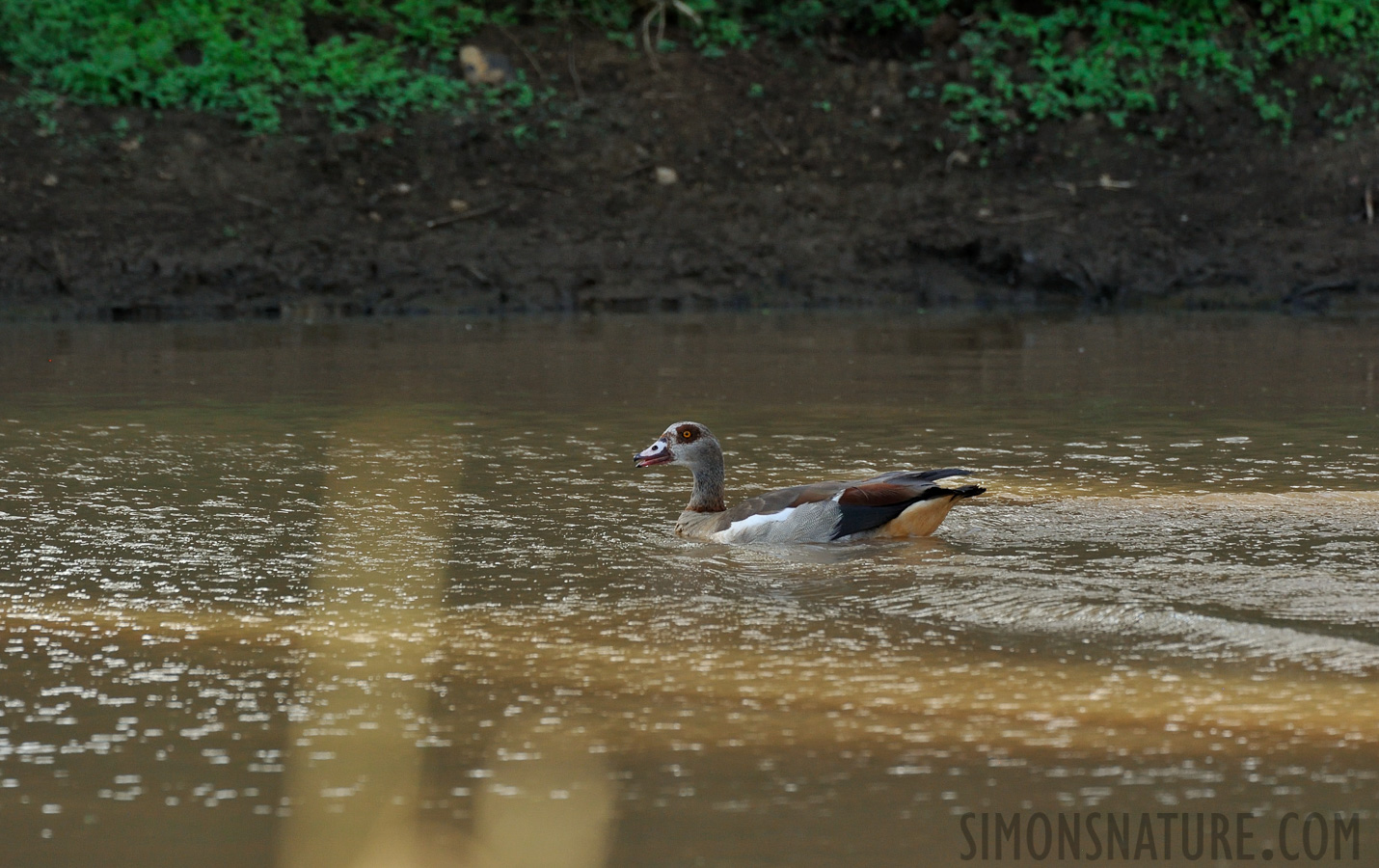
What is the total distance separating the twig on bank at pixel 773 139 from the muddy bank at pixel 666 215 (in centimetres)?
4

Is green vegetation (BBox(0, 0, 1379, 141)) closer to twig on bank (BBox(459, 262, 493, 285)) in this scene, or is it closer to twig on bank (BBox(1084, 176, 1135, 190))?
twig on bank (BBox(1084, 176, 1135, 190))

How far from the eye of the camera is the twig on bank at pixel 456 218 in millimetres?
20359

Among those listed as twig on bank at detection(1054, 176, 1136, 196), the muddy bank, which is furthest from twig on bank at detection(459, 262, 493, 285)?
twig on bank at detection(1054, 176, 1136, 196)

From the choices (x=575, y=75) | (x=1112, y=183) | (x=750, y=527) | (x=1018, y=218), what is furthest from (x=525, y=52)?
(x=750, y=527)

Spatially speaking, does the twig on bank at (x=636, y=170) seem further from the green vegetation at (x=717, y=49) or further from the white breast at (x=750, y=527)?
the white breast at (x=750, y=527)

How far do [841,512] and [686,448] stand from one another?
103cm

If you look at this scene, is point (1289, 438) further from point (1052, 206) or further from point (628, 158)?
point (628, 158)

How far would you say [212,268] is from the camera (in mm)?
19438

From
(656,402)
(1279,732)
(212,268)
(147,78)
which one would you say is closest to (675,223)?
(212,268)

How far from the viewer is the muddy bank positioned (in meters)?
19.6

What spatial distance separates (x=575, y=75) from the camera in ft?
74.4

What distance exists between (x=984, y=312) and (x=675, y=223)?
12.1ft

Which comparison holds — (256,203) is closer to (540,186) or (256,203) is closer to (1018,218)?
(540,186)

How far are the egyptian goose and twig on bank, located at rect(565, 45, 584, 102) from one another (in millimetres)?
15213
